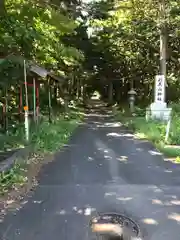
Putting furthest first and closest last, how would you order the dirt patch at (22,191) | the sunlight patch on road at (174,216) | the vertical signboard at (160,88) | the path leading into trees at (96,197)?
the vertical signboard at (160,88), the dirt patch at (22,191), the sunlight patch on road at (174,216), the path leading into trees at (96,197)

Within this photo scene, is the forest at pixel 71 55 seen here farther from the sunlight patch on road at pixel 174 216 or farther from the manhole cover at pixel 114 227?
the sunlight patch on road at pixel 174 216

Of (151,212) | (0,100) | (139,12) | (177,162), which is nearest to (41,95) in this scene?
(139,12)

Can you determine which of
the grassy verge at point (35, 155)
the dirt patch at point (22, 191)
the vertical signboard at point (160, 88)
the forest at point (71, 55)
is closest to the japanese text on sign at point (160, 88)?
the vertical signboard at point (160, 88)

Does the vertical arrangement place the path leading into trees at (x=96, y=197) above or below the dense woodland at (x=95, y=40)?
below

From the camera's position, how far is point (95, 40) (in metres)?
33.9

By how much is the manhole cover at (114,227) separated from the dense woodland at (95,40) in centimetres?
413

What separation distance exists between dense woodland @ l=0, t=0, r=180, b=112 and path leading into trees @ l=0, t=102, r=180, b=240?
10.6ft

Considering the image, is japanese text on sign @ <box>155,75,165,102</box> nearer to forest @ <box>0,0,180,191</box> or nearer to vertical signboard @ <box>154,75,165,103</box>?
vertical signboard @ <box>154,75,165,103</box>

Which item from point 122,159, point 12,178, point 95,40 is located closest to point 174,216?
point 12,178

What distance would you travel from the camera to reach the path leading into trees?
5074 millimetres

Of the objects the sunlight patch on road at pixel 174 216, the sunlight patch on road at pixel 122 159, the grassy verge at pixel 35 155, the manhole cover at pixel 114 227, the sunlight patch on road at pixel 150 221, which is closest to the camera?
the manhole cover at pixel 114 227

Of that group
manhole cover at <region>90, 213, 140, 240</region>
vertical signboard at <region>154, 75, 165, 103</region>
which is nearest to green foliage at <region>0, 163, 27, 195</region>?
manhole cover at <region>90, 213, 140, 240</region>

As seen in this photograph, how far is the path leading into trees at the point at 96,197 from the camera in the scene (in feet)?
16.6

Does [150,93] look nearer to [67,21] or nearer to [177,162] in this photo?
[177,162]
